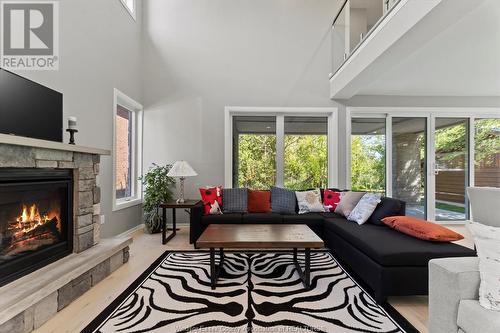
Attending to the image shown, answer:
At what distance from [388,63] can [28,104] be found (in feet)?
12.5

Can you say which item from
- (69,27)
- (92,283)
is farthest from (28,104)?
(92,283)

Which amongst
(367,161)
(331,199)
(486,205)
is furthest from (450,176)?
(486,205)

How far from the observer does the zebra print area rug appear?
1792 mm

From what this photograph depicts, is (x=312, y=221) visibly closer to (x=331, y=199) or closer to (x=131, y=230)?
(x=331, y=199)

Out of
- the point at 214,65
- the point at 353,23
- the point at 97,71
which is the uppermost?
the point at 353,23

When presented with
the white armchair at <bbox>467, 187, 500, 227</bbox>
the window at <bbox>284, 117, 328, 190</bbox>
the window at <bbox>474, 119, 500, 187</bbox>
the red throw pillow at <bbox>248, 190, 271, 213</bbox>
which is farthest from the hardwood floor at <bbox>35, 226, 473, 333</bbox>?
the window at <bbox>474, 119, 500, 187</bbox>

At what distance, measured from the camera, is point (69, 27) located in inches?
116

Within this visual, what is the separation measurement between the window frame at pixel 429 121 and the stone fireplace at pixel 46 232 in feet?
13.7

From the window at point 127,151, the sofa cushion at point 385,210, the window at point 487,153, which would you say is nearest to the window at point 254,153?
the window at point 127,151

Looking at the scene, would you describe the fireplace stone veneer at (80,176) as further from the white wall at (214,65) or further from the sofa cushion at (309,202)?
the sofa cushion at (309,202)

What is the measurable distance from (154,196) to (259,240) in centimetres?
256

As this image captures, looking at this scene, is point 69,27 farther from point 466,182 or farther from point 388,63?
point 466,182

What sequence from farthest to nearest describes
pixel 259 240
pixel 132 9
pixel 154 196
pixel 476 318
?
pixel 132 9 < pixel 154 196 < pixel 259 240 < pixel 476 318

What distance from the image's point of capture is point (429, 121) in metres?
4.95
